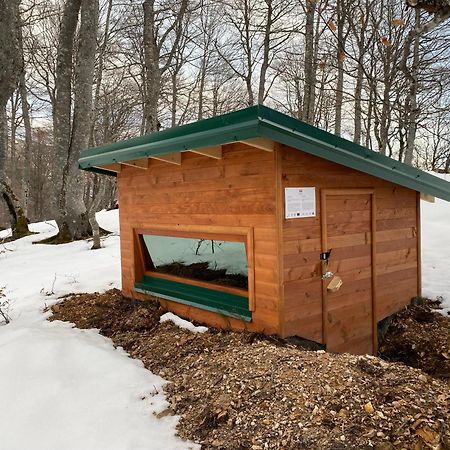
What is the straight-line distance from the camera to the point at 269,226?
12.1ft

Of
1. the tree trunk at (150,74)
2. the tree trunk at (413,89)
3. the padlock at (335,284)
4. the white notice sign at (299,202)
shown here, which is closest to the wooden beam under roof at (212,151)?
the white notice sign at (299,202)

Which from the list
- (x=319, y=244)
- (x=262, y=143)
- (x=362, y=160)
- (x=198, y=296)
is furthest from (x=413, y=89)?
(x=198, y=296)

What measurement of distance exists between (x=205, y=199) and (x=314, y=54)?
1092cm

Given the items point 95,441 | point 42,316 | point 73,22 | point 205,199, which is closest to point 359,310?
point 205,199

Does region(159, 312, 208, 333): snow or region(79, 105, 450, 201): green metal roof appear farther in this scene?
region(159, 312, 208, 333): snow

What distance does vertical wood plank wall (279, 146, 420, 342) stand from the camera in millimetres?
3766

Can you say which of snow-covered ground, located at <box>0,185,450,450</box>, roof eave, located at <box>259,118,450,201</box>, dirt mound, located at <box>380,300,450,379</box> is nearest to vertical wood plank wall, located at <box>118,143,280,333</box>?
roof eave, located at <box>259,118,450,201</box>

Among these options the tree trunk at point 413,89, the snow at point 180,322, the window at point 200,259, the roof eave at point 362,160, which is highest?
the tree trunk at point 413,89

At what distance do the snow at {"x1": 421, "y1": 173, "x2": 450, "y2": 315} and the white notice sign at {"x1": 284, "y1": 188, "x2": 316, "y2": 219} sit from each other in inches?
110

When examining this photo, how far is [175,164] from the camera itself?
4.59 meters

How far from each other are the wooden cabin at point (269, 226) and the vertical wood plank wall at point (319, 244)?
2 cm

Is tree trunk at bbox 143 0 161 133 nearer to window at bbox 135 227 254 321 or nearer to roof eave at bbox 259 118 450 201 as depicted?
window at bbox 135 227 254 321

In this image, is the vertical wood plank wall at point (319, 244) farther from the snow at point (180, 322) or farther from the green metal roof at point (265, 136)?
the snow at point (180, 322)

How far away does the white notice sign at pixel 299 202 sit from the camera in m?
3.70
